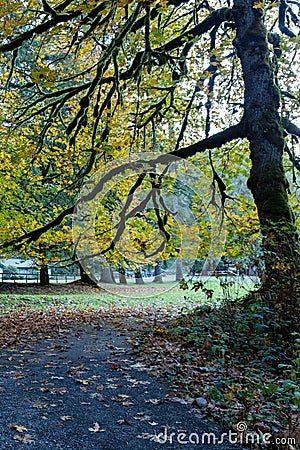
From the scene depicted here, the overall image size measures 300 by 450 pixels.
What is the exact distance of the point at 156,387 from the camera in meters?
4.25

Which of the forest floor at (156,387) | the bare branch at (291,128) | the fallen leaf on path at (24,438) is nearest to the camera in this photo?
the fallen leaf on path at (24,438)

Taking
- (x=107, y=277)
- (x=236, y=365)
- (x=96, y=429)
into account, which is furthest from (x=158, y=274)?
(x=96, y=429)

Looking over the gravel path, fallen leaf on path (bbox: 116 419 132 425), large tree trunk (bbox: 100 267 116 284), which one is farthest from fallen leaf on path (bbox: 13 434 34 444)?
large tree trunk (bbox: 100 267 116 284)

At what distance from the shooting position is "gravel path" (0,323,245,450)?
2955 millimetres

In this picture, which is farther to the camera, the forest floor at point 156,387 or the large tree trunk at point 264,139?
the large tree trunk at point 264,139

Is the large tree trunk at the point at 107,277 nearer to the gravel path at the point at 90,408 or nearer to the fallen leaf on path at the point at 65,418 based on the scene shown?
the gravel path at the point at 90,408

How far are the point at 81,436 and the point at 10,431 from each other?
0.54 m

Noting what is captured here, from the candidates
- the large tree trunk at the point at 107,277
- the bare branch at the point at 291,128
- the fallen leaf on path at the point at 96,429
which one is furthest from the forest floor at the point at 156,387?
the large tree trunk at the point at 107,277

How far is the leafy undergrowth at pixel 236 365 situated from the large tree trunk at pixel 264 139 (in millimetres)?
693

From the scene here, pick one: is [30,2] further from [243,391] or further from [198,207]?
[243,391]

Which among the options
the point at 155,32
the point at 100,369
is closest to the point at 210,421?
the point at 100,369

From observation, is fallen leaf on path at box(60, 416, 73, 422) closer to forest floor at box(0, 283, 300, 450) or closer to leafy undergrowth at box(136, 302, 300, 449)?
forest floor at box(0, 283, 300, 450)

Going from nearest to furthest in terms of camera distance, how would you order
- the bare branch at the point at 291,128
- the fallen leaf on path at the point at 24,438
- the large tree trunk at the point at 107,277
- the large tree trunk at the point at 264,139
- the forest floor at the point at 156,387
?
the fallen leaf on path at the point at 24,438 → the forest floor at the point at 156,387 → the large tree trunk at the point at 264,139 → the bare branch at the point at 291,128 → the large tree trunk at the point at 107,277

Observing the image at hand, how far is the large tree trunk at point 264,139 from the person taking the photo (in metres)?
5.59
